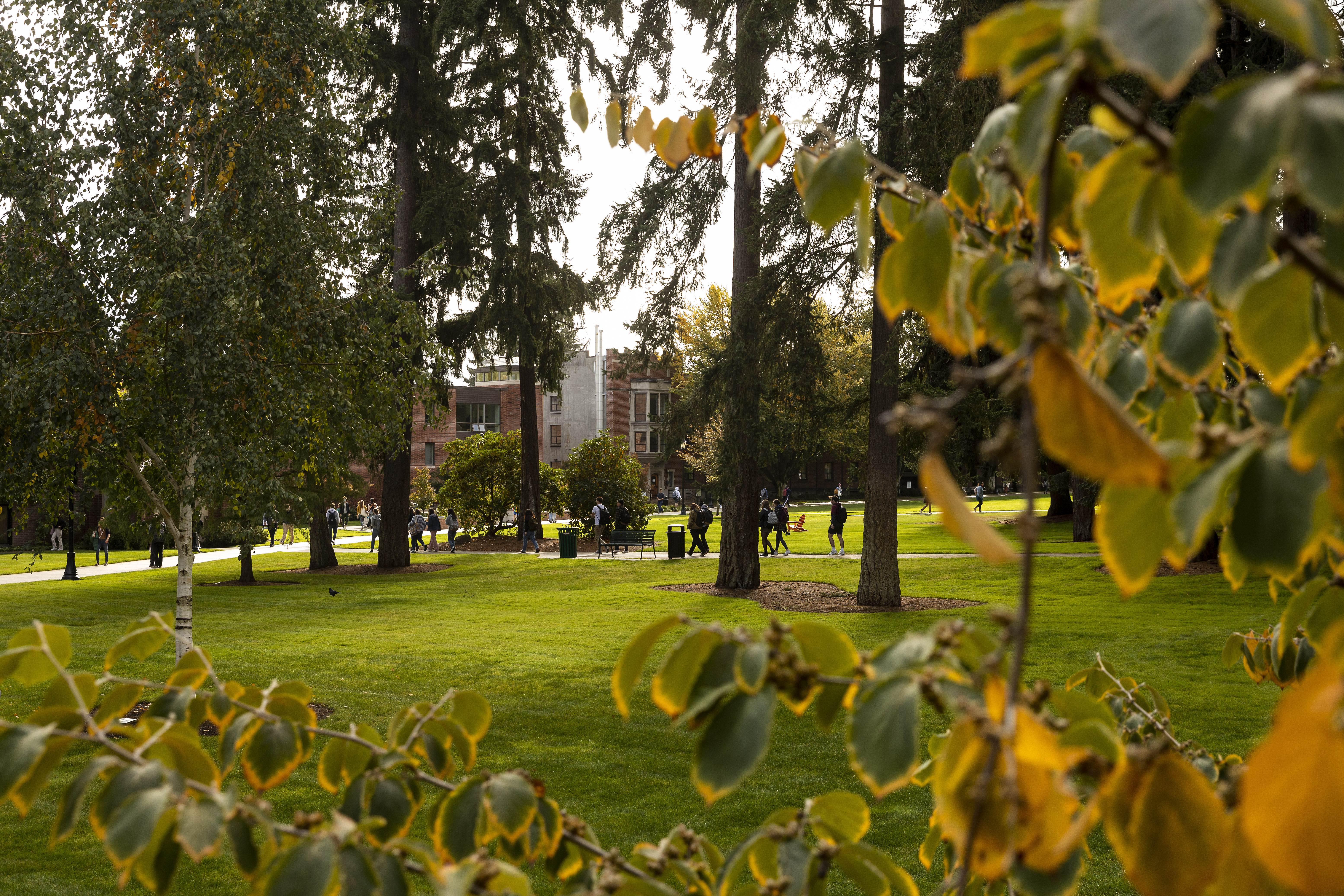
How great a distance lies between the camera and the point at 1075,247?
171cm

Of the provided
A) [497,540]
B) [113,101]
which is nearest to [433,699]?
[113,101]

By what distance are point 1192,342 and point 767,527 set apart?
1027 inches

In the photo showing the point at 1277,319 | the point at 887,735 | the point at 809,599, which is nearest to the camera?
the point at 1277,319

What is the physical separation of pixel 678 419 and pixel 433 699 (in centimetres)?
794

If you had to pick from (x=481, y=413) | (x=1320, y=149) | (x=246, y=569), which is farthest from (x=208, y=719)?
(x=481, y=413)

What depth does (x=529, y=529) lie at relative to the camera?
2984 centimetres

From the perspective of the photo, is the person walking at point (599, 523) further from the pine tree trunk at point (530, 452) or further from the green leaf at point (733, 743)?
the green leaf at point (733, 743)

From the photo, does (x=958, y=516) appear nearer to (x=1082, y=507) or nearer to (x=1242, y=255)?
(x=1242, y=255)

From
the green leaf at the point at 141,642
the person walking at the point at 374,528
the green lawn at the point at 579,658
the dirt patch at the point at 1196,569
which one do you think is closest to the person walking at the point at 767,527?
the green lawn at the point at 579,658

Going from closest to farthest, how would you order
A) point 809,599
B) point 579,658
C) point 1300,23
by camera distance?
point 1300,23 → point 579,658 → point 809,599

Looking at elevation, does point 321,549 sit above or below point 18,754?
below

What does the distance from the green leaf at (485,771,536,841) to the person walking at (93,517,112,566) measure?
99.9ft

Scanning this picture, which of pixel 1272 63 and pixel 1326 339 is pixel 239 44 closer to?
pixel 1326 339

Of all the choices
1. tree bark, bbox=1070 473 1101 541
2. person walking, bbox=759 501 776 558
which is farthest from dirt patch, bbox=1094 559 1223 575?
person walking, bbox=759 501 776 558
